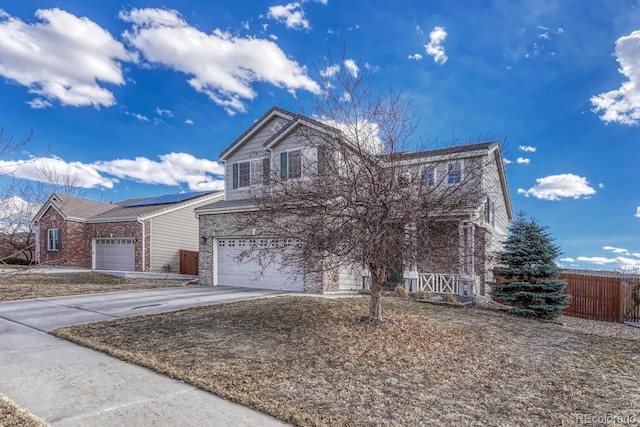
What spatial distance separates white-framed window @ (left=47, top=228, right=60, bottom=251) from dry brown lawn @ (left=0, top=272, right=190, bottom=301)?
7432mm

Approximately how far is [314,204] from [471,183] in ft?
9.61

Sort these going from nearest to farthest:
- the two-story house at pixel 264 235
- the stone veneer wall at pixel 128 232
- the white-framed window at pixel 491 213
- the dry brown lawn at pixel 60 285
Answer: the dry brown lawn at pixel 60 285 → the two-story house at pixel 264 235 → the white-framed window at pixel 491 213 → the stone veneer wall at pixel 128 232

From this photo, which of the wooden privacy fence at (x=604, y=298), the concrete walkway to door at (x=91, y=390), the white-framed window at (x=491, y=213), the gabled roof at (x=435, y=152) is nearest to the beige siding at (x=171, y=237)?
the concrete walkway to door at (x=91, y=390)

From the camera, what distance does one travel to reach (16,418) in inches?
149

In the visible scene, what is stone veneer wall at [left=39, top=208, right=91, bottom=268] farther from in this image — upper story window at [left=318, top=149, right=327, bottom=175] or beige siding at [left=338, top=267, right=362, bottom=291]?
upper story window at [left=318, top=149, right=327, bottom=175]

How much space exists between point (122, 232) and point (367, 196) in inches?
808

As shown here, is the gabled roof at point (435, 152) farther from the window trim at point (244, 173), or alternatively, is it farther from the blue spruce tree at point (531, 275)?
the window trim at point (244, 173)

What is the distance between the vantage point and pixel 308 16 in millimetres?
10773

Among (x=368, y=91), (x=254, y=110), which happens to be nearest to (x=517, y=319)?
(x=368, y=91)

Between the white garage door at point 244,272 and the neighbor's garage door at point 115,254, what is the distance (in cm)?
833

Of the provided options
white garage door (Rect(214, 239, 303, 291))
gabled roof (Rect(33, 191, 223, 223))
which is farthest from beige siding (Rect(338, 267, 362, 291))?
gabled roof (Rect(33, 191, 223, 223))

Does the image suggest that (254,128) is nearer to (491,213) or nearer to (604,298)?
(491,213)

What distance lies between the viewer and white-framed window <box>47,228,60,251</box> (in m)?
25.4

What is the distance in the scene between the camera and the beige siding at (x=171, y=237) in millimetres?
22484
